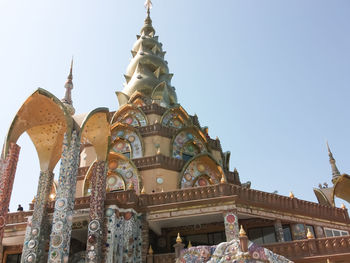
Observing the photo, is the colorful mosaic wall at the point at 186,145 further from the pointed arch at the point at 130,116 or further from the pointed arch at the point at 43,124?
the pointed arch at the point at 43,124

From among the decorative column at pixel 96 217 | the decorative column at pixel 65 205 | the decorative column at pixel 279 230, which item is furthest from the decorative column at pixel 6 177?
the decorative column at pixel 279 230

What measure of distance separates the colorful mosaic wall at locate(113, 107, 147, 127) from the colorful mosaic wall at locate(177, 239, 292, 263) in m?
14.7

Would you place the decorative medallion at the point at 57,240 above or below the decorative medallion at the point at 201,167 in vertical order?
below

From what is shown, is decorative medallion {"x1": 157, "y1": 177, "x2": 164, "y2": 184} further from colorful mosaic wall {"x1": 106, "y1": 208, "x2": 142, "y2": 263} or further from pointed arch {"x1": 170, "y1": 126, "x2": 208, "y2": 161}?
colorful mosaic wall {"x1": 106, "y1": 208, "x2": 142, "y2": 263}

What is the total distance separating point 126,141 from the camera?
2561 centimetres

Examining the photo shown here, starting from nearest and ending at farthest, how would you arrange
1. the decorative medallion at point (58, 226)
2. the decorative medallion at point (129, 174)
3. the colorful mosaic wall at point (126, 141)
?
1. the decorative medallion at point (58, 226)
2. the decorative medallion at point (129, 174)
3. the colorful mosaic wall at point (126, 141)

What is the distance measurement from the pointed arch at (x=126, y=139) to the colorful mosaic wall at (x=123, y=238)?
8.02 meters

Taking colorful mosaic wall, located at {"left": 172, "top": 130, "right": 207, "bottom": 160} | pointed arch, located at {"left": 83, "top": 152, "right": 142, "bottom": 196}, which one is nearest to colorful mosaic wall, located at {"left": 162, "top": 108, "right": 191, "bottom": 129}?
colorful mosaic wall, located at {"left": 172, "top": 130, "right": 207, "bottom": 160}

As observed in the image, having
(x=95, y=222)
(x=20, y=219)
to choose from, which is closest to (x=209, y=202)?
(x=95, y=222)

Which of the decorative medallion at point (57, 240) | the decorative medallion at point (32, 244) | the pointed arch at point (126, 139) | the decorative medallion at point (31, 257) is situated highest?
the pointed arch at point (126, 139)

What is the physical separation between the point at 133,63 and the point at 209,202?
19.0 m

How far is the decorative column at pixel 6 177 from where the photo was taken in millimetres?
14919

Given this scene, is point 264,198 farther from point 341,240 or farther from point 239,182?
point 239,182

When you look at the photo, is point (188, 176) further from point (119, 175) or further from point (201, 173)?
point (119, 175)
